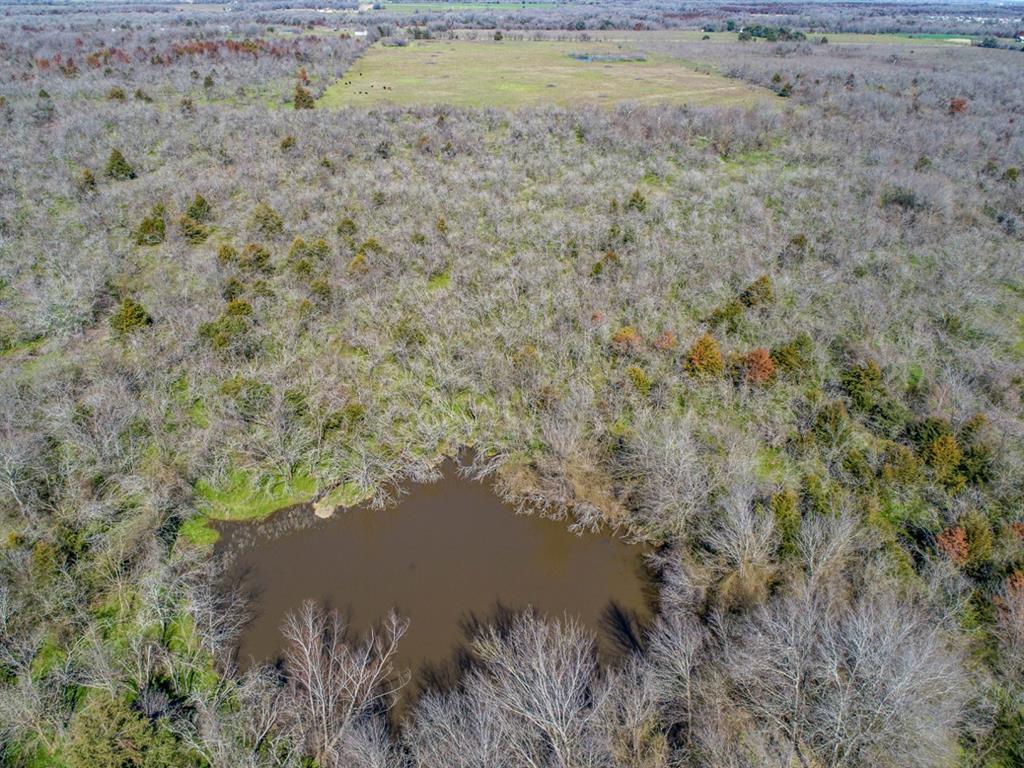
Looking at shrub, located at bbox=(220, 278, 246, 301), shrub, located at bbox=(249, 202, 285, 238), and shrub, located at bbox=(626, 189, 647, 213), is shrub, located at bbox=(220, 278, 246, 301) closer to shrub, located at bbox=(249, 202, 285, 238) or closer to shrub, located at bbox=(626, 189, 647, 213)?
shrub, located at bbox=(249, 202, 285, 238)

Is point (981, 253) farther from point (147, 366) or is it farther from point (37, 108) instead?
point (37, 108)

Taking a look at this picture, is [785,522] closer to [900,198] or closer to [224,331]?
[224,331]

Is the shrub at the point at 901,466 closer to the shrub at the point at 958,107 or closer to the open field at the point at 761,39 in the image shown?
the shrub at the point at 958,107

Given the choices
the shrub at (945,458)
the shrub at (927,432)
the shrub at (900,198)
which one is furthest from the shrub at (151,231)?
the shrub at (900,198)

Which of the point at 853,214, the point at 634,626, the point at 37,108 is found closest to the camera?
the point at 634,626

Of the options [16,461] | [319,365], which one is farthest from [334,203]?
[16,461]

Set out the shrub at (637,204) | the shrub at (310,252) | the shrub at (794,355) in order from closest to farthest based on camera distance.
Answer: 1. the shrub at (794,355)
2. the shrub at (310,252)
3. the shrub at (637,204)

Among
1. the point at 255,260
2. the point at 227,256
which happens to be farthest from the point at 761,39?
the point at 227,256

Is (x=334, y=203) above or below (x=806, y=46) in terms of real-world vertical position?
below
